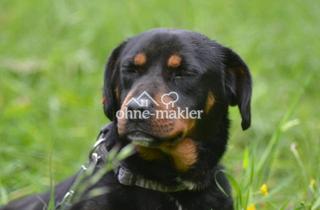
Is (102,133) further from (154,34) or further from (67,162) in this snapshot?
(67,162)

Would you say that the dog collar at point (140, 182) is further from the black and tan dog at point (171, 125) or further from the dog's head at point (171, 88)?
the dog's head at point (171, 88)

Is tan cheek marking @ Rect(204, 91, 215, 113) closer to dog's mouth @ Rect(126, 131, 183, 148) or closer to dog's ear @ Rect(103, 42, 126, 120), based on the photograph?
dog's mouth @ Rect(126, 131, 183, 148)

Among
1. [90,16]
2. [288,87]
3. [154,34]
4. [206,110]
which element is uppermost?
[154,34]

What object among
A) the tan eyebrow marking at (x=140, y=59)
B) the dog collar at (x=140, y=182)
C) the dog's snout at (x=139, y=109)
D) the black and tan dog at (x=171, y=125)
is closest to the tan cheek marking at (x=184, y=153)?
the black and tan dog at (x=171, y=125)

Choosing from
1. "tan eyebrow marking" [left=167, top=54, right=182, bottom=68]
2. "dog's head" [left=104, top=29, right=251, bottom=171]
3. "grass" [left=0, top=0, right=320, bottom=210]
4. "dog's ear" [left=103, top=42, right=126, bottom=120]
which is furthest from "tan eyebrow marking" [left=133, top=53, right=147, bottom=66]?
"grass" [left=0, top=0, right=320, bottom=210]

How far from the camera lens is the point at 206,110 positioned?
432cm

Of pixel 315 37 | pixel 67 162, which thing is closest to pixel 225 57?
pixel 67 162

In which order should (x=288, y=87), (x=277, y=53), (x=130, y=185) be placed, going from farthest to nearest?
1. (x=277, y=53)
2. (x=288, y=87)
3. (x=130, y=185)

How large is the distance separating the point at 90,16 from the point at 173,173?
482 centimetres

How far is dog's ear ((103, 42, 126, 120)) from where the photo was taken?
4445 millimetres

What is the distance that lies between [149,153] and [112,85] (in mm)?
514

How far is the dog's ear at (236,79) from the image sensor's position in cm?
446

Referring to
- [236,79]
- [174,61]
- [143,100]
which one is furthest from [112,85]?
[236,79]

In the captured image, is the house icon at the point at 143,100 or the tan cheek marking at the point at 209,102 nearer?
the house icon at the point at 143,100
